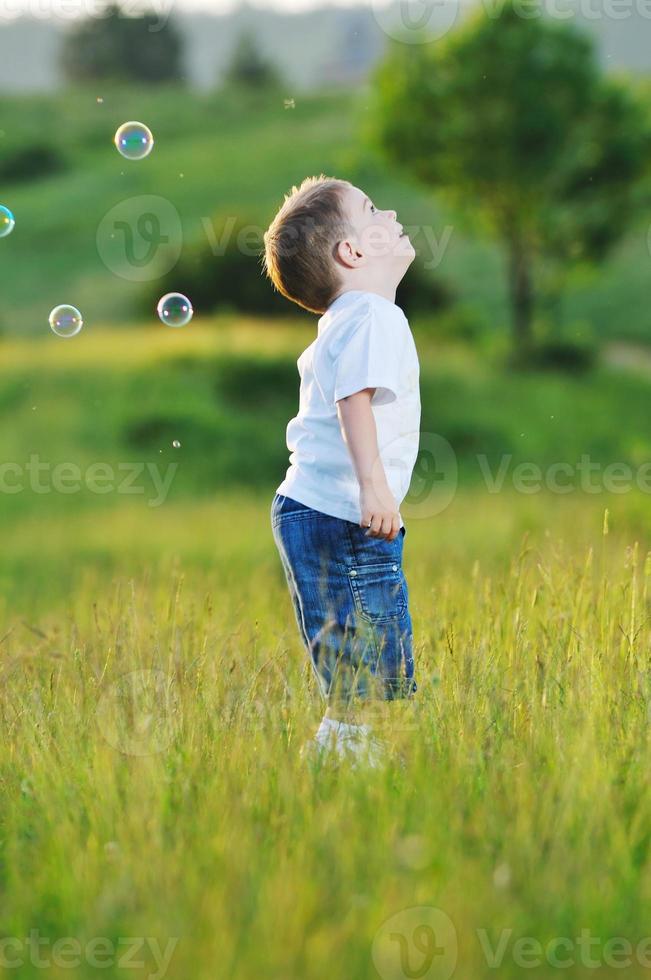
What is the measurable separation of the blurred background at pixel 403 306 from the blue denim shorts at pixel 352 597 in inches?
193

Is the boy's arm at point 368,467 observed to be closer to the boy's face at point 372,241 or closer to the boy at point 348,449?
the boy at point 348,449

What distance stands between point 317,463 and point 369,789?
4.04 ft

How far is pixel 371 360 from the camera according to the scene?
148 inches

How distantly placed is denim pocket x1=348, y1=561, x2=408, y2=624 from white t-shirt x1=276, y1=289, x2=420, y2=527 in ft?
0.56

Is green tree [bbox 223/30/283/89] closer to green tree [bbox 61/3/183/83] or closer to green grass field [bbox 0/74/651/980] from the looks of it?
green tree [bbox 61/3/183/83]

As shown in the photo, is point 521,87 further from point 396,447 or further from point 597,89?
point 396,447

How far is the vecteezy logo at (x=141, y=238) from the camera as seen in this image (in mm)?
32312

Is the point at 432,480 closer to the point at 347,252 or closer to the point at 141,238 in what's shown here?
the point at 347,252

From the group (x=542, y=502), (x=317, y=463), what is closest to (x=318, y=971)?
(x=317, y=463)

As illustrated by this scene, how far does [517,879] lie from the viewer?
8.73 ft

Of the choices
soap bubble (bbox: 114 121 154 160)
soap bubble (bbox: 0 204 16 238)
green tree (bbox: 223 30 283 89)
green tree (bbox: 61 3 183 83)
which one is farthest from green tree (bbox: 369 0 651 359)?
green tree (bbox: 61 3 183 83)

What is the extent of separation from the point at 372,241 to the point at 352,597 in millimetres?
1185

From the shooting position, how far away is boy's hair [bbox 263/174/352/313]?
399 cm

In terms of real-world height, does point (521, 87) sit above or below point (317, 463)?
above
